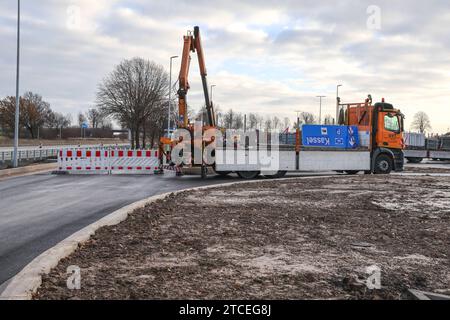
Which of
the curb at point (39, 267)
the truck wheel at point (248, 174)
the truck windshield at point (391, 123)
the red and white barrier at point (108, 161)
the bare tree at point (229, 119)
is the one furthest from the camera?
the bare tree at point (229, 119)

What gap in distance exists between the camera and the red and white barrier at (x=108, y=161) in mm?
21547

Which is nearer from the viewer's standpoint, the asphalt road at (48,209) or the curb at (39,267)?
the curb at (39,267)

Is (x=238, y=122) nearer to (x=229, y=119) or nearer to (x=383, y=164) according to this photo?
(x=229, y=119)

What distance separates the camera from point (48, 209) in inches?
405

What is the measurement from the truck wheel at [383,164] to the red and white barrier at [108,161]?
34.5 ft

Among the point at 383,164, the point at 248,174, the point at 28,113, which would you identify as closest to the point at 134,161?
the point at 248,174

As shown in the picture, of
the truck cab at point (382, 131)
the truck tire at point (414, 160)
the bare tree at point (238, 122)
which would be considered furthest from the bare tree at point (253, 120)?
the truck cab at point (382, 131)

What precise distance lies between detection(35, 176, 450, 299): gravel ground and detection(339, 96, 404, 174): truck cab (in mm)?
11527

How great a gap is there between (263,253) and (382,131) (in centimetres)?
1751

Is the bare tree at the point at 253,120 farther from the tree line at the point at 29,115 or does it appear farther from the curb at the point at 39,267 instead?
the curb at the point at 39,267

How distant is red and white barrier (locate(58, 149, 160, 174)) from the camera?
21547 mm

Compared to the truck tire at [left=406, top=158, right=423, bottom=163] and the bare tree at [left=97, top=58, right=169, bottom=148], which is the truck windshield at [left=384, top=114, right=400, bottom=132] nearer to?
the truck tire at [left=406, top=158, right=423, bottom=163]

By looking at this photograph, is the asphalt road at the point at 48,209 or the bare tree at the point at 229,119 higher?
the bare tree at the point at 229,119
